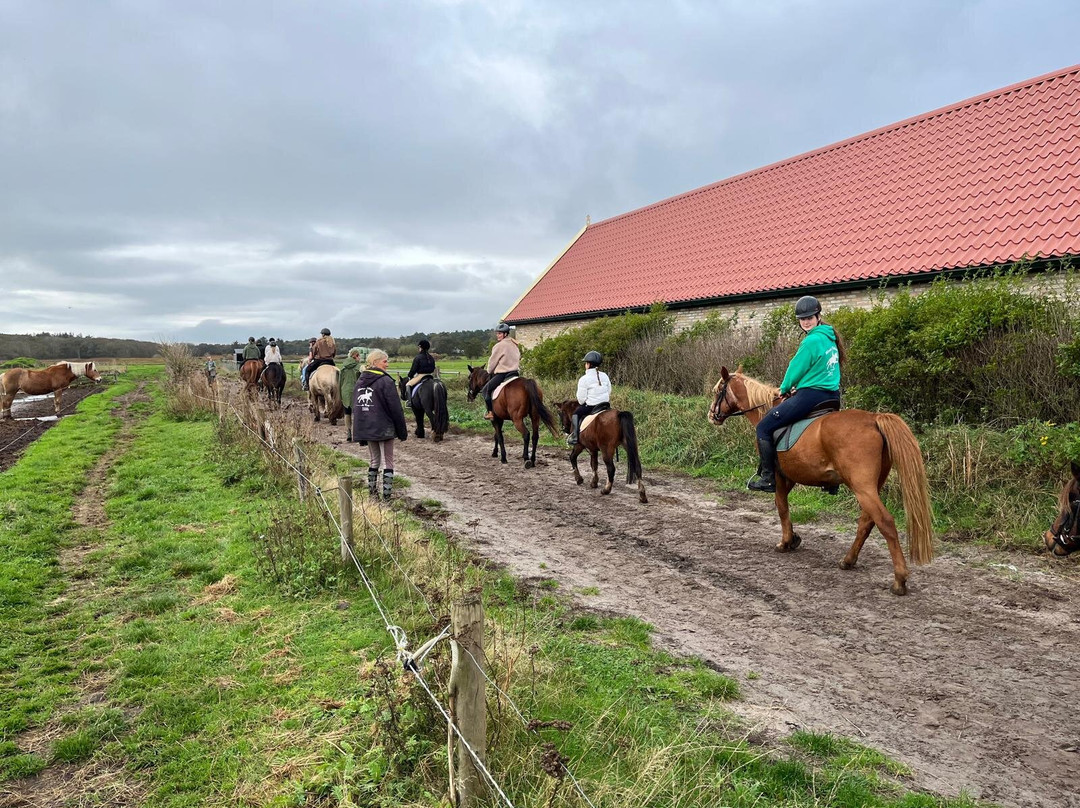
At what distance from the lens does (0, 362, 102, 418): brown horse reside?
20755 mm

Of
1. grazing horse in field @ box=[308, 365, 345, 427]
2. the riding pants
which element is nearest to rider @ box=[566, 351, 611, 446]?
the riding pants

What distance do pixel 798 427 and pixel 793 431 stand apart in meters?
0.07

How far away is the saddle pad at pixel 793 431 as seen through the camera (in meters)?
6.86

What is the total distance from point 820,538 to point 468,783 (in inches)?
251

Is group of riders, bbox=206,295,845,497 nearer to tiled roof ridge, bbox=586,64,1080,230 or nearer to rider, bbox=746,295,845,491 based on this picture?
rider, bbox=746,295,845,491

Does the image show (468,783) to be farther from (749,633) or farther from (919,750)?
(749,633)

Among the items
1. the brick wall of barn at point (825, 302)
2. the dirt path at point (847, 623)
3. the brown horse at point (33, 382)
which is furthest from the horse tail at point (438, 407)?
the brown horse at point (33, 382)

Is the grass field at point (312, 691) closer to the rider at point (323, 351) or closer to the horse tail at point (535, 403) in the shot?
the horse tail at point (535, 403)

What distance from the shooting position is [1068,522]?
5402mm

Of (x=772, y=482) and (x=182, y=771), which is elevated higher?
(x=772, y=482)

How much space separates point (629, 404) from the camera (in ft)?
50.1

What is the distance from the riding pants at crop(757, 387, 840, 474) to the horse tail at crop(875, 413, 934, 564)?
93 cm

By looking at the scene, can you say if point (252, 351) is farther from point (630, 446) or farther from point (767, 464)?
point (767, 464)

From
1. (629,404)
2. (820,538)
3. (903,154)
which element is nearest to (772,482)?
(820,538)
